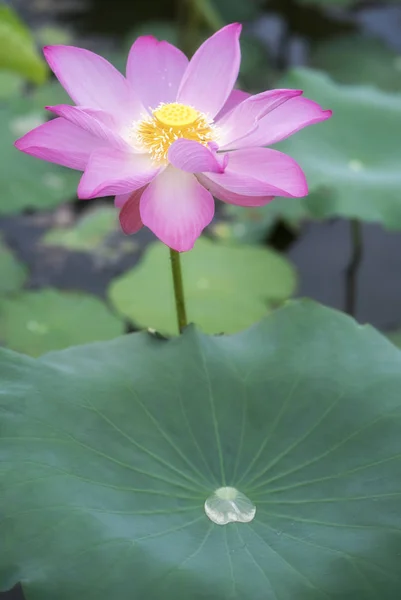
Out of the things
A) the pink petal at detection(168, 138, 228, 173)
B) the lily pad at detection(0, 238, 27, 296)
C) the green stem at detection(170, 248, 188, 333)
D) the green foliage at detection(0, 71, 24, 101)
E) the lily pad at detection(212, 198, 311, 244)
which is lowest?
the lily pad at detection(0, 238, 27, 296)

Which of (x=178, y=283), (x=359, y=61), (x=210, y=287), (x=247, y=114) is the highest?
(x=247, y=114)

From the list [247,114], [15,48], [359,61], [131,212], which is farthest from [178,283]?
[359,61]

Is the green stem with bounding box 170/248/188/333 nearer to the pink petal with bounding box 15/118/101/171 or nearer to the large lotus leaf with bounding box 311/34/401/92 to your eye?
the pink petal with bounding box 15/118/101/171

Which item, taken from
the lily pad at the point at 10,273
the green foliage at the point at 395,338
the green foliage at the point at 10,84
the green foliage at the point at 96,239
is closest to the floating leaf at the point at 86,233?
the green foliage at the point at 96,239

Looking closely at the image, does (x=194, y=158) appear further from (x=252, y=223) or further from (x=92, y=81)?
(x=252, y=223)

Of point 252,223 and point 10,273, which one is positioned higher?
point 252,223

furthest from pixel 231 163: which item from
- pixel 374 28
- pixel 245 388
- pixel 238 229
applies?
pixel 374 28

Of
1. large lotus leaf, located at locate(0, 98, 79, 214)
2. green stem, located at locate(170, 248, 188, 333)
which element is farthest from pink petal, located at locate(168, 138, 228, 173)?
large lotus leaf, located at locate(0, 98, 79, 214)
